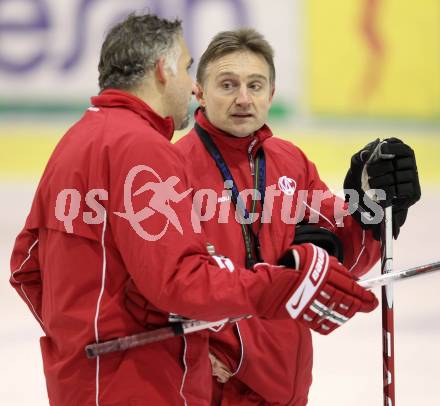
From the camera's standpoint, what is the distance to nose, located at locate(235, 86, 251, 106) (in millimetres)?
2283

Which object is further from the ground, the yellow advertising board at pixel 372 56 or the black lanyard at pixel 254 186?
the yellow advertising board at pixel 372 56

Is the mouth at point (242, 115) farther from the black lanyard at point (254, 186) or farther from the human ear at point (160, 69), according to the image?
the human ear at point (160, 69)

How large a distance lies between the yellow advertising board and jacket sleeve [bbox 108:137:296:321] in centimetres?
382

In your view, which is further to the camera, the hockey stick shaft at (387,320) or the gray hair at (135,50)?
the hockey stick shaft at (387,320)

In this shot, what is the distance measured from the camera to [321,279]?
1.72 meters

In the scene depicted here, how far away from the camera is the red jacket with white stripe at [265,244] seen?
7.36 ft

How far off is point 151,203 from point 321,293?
1.14 feet

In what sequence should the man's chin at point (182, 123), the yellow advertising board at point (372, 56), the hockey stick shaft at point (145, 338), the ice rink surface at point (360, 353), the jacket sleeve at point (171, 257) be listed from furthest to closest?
the yellow advertising board at point (372, 56), the ice rink surface at point (360, 353), the man's chin at point (182, 123), the hockey stick shaft at point (145, 338), the jacket sleeve at point (171, 257)

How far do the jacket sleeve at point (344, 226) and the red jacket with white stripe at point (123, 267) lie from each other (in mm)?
619

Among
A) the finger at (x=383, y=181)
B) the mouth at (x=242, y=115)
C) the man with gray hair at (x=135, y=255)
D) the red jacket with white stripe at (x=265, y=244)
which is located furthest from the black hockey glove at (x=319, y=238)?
the man with gray hair at (x=135, y=255)

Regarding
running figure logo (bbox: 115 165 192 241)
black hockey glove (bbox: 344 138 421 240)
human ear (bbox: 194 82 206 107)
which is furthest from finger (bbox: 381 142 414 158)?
running figure logo (bbox: 115 165 192 241)

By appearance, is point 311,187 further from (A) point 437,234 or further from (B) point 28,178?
(B) point 28,178

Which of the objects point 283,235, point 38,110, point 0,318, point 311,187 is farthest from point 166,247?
point 38,110

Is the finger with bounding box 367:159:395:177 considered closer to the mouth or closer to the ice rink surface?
the mouth
